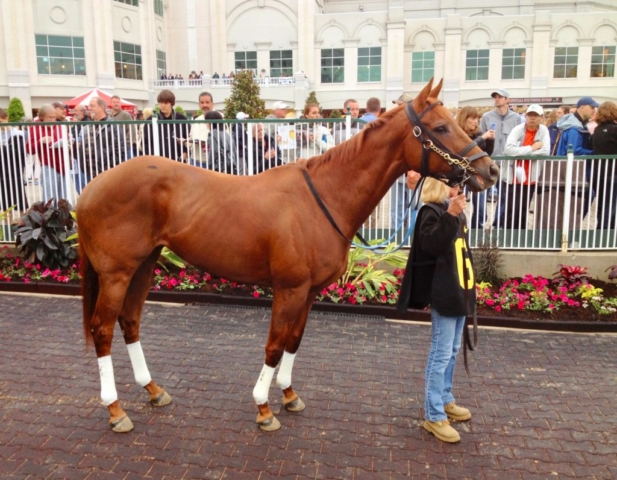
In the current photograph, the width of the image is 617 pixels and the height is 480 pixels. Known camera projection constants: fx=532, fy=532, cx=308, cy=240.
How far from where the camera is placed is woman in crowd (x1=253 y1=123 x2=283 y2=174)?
8188 millimetres

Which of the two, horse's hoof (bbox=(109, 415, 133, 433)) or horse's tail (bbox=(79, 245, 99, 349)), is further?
horse's tail (bbox=(79, 245, 99, 349))

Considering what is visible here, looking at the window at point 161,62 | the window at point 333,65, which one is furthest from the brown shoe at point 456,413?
the window at point 161,62

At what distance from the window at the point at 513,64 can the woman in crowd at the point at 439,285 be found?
51384mm

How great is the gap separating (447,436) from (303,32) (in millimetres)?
51453

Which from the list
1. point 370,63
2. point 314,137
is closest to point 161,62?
point 370,63

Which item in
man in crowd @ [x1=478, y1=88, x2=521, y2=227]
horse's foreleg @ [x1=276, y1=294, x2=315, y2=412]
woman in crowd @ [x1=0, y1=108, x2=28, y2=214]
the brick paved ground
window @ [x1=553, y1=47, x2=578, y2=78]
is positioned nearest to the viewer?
the brick paved ground

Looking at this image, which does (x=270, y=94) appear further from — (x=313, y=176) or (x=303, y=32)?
(x=313, y=176)

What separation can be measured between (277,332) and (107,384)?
143 cm

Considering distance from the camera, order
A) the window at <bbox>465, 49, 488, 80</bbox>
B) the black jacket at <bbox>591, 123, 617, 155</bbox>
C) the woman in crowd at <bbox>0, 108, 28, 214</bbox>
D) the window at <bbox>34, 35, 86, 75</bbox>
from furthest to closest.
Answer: the window at <bbox>465, 49, 488, 80</bbox> < the window at <bbox>34, 35, 86, 75</bbox> < the woman in crowd at <bbox>0, 108, 28, 214</bbox> < the black jacket at <bbox>591, 123, 617, 155</bbox>

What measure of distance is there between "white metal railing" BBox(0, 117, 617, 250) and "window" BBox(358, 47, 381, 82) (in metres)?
44.5

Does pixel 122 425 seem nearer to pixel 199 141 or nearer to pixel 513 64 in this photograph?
pixel 199 141

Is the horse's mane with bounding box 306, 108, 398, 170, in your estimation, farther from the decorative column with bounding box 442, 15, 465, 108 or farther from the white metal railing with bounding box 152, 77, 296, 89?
the decorative column with bounding box 442, 15, 465, 108

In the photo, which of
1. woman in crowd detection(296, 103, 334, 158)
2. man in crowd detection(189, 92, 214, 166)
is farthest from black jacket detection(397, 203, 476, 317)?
man in crowd detection(189, 92, 214, 166)

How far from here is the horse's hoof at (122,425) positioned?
4078mm
